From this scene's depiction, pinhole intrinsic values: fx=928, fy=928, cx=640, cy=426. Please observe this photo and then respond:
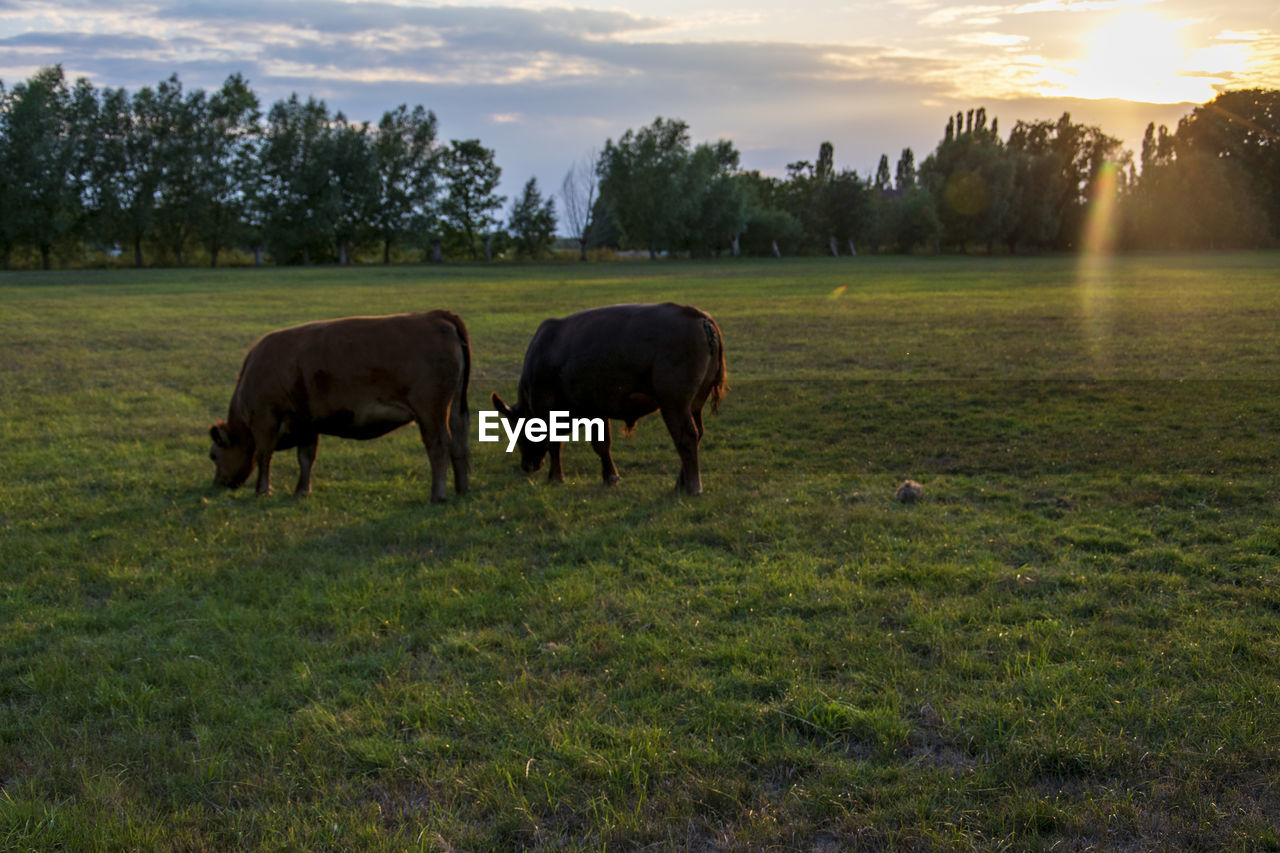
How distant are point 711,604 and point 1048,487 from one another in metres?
4.49

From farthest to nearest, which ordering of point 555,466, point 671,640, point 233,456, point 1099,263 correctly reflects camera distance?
point 1099,263, point 555,466, point 233,456, point 671,640

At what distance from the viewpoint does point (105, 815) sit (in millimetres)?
A: 3824

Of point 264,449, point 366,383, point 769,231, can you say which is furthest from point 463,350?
point 769,231

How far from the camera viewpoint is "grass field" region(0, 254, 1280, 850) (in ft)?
12.6

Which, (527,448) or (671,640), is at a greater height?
(527,448)

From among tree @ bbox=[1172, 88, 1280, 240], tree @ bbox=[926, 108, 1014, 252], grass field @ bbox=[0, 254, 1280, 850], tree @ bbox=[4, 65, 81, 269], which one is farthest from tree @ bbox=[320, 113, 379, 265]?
tree @ bbox=[1172, 88, 1280, 240]

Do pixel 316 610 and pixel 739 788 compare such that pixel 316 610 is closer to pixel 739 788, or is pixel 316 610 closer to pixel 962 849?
pixel 739 788

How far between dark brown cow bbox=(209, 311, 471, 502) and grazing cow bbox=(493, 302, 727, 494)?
2.96ft

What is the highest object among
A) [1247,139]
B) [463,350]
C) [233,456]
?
[1247,139]

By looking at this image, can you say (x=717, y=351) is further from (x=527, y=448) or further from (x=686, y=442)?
(x=527, y=448)

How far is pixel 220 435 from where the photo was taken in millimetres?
9375

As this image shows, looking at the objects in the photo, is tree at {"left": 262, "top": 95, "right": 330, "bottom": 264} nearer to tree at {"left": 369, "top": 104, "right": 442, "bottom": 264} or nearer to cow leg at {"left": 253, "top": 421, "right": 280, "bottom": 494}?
tree at {"left": 369, "top": 104, "right": 442, "bottom": 264}

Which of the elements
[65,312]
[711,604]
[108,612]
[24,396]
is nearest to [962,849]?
[711,604]

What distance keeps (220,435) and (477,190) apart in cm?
8025
